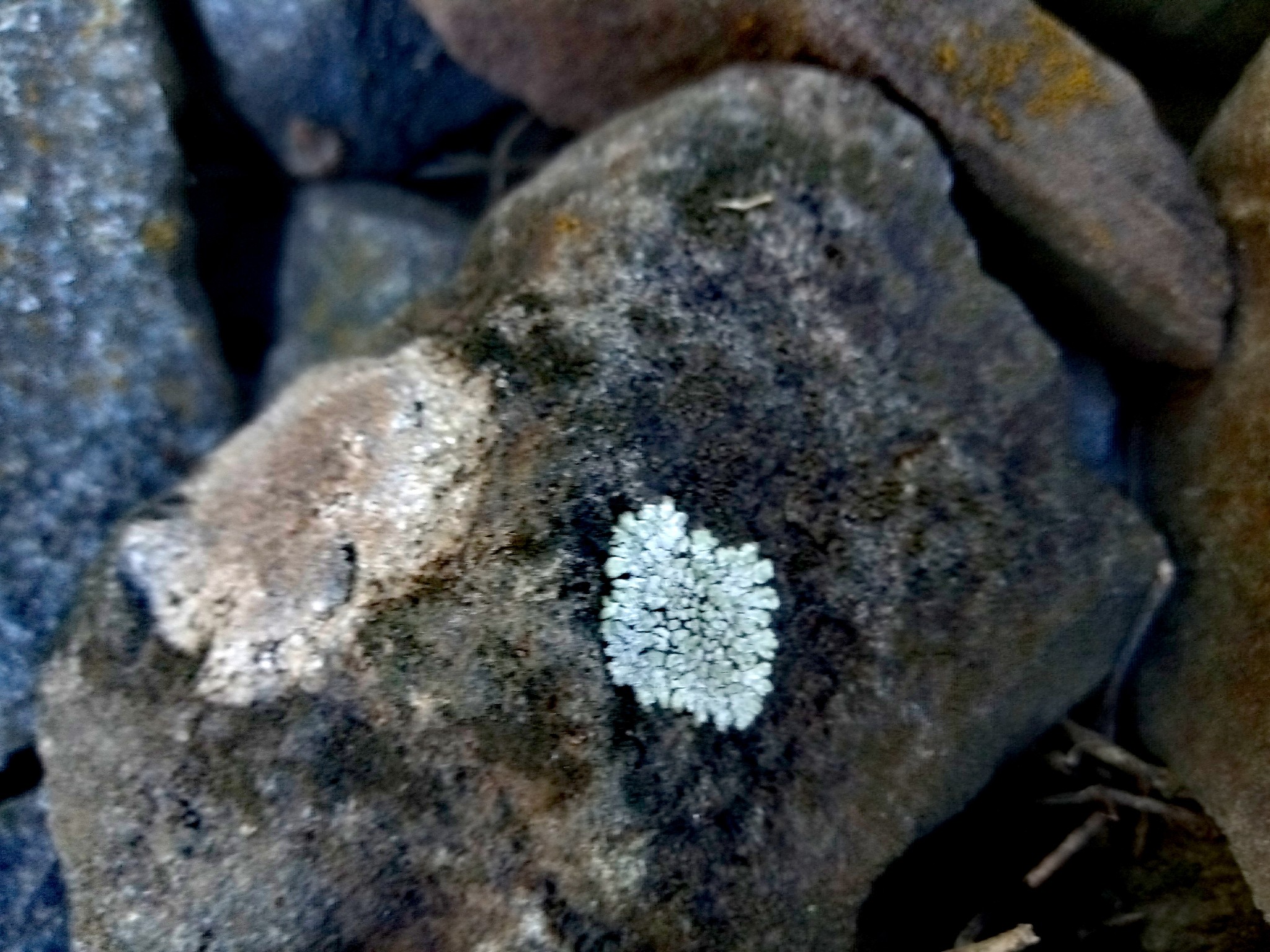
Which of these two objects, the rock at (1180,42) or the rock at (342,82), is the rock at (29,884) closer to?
the rock at (342,82)

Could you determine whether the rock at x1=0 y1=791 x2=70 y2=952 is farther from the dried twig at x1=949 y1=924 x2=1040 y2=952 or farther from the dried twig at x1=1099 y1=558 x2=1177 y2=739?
the dried twig at x1=1099 y1=558 x2=1177 y2=739

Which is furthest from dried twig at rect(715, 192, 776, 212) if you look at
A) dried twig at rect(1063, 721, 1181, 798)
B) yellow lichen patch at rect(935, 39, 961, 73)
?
dried twig at rect(1063, 721, 1181, 798)

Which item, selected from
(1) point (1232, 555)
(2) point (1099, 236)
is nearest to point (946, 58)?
(2) point (1099, 236)

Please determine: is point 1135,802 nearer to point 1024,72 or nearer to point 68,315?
point 1024,72

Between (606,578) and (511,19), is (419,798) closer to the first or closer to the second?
(606,578)

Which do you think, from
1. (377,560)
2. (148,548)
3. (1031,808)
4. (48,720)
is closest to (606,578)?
(377,560)

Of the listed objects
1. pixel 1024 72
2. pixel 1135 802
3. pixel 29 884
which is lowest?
pixel 29 884

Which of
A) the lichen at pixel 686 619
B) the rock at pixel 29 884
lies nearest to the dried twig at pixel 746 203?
the lichen at pixel 686 619
